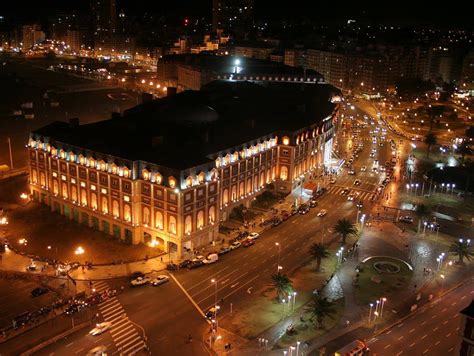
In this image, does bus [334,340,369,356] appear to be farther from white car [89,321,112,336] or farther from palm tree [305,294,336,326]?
white car [89,321,112,336]

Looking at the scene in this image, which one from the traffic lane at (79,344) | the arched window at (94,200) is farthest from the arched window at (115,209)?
the traffic lane at (79,344)

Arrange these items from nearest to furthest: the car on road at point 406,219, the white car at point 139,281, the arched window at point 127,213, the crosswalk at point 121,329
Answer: the crosswalk at point 121,329
the white car at point 139,281
the arched window at point 127,213
the car on road at point 406,219

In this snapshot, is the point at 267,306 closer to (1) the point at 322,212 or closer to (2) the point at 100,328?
(2) the point at 100,328

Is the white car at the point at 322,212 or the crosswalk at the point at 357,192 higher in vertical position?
the white car at the point at 322,212

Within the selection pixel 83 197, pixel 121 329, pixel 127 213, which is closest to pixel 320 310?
pixel 121 329

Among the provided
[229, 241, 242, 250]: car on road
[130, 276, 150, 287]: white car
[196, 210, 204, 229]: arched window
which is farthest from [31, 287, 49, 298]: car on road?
[229, 241, 242, 250]: car on road

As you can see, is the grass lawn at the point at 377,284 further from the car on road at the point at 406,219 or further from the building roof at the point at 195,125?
the building roof at the point at 195,125

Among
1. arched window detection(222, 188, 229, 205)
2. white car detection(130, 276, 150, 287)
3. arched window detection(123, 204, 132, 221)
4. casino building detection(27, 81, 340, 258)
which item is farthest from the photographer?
arched window detection(222, 188, 229, 205)

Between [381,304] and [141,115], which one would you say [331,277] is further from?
[141,115]
